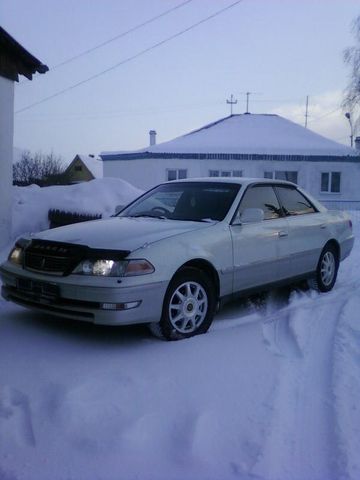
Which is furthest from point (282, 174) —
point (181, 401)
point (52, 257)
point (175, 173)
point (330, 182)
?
point (181, 401)

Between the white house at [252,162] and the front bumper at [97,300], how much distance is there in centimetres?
2041

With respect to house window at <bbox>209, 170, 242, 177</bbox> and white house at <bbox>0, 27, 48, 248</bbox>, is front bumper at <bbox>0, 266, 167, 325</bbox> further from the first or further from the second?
house window at <bbox>209, 170, 242, 177</bbox>

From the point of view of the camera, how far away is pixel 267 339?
182 inches

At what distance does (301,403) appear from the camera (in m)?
3.34

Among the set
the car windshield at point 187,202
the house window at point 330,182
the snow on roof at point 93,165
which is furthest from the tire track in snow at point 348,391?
the snow on roof at point 93,165

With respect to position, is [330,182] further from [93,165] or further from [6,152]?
[93,165]

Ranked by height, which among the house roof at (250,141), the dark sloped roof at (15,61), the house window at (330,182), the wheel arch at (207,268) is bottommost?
the wheel arch at (207,268)

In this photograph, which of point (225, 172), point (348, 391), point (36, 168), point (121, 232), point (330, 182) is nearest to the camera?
point (348, 391)

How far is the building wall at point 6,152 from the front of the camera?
9008mm

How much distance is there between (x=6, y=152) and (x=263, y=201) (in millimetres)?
5212

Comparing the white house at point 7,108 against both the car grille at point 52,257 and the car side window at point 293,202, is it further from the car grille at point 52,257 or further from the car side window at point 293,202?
the car side window at point 293,202

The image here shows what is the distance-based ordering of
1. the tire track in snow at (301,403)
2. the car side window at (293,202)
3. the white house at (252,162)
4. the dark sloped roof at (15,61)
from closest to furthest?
the tire track in snow at (301,403)
the car side window at (293,202)
the dark sloped roof at (15,61)
the white house at (252,162)

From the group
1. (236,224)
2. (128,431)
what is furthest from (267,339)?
(128,431)

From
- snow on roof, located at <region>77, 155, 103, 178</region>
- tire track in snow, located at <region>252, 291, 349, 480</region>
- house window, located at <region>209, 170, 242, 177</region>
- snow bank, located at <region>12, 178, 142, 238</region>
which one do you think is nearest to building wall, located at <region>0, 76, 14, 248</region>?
snow bank, located at <region>12, 178, 142, 238</region>
